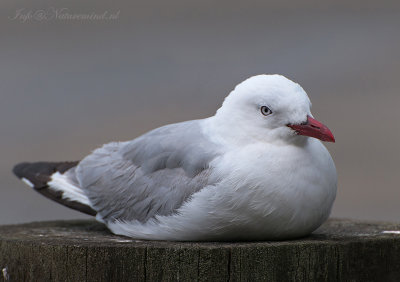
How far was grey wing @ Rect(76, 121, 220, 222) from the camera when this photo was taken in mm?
5082

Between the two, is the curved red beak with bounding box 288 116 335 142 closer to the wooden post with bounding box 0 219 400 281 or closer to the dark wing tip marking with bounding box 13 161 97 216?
the wooden post with bounding box 0 219 400 281

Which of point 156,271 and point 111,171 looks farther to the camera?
Result: point 111,171

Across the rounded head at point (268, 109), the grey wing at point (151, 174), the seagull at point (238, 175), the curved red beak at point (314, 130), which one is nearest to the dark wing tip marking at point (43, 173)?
the grey wing at point (151, 174)

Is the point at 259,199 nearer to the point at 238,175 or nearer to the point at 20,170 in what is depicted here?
the point at 238,175

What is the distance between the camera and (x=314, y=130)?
15.9 ft

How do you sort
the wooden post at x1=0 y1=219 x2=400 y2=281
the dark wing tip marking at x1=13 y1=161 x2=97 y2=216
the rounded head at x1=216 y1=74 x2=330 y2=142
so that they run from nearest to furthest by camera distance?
1. the wooden post at x1=0 y1=219 x2=400 y2=281
2. the rounded head at x1=216 y1=74 x2=330 y2=142
3. the dark wing tip marking at x1=13 y1=161 x2=97 y2=216

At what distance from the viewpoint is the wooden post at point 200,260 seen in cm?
455

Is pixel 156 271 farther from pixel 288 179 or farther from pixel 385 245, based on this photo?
pixel 385 245

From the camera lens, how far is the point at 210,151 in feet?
16.6

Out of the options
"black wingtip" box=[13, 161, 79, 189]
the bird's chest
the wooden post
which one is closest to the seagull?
the bird's chest

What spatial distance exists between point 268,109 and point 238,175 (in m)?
0.52

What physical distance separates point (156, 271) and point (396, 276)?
5.29 ft

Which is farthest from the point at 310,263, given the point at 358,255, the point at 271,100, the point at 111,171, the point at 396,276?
the point at 111,171

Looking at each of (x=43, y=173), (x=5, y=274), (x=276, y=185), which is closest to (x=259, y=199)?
(x=276, y=185)
